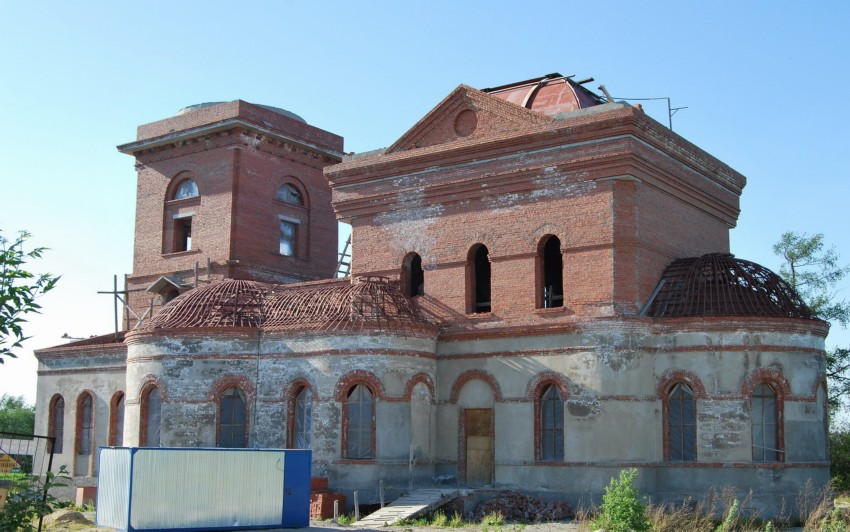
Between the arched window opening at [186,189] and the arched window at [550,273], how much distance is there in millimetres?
13473

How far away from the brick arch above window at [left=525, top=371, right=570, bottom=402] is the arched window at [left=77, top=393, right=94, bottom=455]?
48.7 feet

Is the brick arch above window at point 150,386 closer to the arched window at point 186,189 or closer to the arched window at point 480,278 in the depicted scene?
the arched window at point 480,278

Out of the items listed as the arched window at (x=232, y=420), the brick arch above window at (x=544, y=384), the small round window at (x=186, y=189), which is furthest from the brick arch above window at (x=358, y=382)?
the small round window at (x=186, y=189)

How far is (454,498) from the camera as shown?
76.8 ft

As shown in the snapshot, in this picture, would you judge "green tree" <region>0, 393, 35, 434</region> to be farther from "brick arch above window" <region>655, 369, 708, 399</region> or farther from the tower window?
"brick arch above window" <region>655, 369, 708, 399</region>

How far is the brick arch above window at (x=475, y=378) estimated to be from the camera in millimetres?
24984

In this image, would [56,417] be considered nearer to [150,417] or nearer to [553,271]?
[150,417]

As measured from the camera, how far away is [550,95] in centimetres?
2764

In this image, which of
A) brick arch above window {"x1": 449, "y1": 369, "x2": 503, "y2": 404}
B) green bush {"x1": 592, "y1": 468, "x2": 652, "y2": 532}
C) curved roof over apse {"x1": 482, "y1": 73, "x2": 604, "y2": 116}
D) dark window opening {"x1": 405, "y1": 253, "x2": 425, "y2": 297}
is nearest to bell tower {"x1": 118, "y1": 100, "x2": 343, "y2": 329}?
dark window opening {"x1": 405, "y1": 253, "x2": 425, "y2": 297}

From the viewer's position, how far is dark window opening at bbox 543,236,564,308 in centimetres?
2608

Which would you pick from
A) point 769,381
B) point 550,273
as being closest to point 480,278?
point 550,273

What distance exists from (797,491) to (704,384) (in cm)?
310

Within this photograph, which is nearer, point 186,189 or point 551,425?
point 551,425

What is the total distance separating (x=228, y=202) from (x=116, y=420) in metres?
7.76
